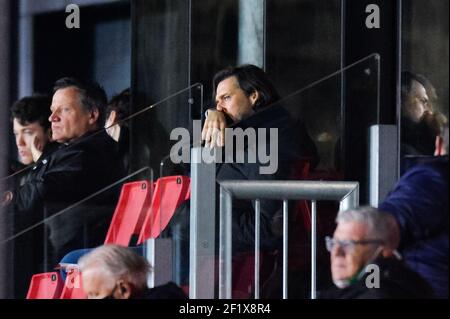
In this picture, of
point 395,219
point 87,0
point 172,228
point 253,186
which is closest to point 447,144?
point 395,219

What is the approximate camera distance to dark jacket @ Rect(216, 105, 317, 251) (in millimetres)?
3943

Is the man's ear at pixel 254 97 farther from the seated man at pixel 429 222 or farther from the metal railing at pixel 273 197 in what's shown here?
the seated man at pixel 429 222

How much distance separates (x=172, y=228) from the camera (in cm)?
406

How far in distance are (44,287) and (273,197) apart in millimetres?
763

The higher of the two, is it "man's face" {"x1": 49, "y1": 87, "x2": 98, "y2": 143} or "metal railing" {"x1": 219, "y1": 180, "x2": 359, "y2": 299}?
"man's face" {"x1": 49, "y1": 87, "x2": 98, "y2": 143}

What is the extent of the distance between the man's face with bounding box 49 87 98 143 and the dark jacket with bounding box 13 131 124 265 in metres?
0.03

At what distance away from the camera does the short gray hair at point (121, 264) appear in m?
4.05

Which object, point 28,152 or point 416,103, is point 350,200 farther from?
point 28,152

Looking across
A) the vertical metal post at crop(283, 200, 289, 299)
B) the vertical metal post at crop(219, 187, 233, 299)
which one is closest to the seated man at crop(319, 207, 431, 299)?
the vertical metal post at crop(283, 200, 289, 299)

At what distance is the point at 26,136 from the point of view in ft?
14.1

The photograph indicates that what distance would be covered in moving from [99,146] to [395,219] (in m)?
0.96

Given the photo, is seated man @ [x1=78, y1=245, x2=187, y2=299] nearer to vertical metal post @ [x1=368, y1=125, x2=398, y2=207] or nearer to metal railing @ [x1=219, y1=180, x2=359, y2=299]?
metal railing @ [x1=219, y1=180, x2=359, y2=299]
